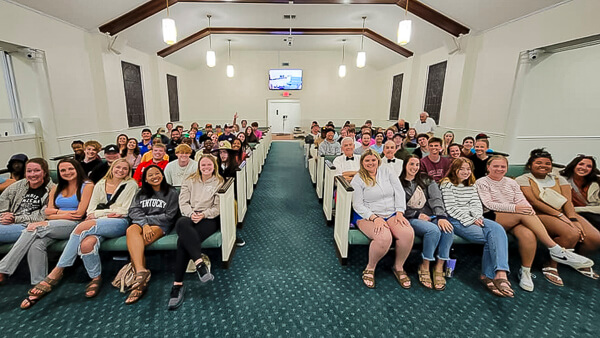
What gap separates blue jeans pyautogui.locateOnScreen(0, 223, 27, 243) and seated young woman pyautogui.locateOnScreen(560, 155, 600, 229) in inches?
206

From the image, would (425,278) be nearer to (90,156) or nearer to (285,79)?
(90,156)

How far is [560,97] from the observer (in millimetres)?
5129

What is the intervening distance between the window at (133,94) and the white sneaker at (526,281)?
321 inches

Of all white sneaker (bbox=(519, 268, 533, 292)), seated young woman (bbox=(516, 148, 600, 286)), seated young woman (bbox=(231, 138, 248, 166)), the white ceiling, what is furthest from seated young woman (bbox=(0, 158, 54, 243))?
seated young woman (bbox=(516, 148, 600, 286))

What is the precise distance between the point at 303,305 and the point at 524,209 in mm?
2190

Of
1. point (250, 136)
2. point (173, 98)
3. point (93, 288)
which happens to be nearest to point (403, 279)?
point (93, 288)

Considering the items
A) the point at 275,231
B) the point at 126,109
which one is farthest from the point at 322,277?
the point at 126,109

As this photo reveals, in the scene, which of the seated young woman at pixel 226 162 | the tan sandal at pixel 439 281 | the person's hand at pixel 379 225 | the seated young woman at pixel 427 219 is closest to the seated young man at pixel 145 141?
the seated young woman at pixel 226 162

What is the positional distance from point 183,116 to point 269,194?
774 centimetres

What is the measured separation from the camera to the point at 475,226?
2285mm

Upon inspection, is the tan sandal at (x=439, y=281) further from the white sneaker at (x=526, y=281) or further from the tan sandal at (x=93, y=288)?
the tan sandal at (x=93, y=288)

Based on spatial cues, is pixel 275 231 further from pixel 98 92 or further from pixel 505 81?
pixel 98 92

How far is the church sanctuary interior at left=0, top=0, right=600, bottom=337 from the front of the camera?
194 centimetres

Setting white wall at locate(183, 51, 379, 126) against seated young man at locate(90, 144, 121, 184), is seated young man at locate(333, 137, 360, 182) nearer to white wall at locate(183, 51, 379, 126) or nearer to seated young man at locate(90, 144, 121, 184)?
seated young man at locate(90, 144, 121, 184)
